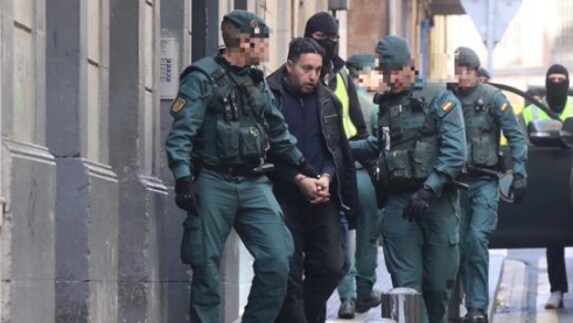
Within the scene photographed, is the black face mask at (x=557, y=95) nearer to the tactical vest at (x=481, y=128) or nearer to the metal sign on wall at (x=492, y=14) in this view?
the metal sign on wall at (x=492, y=14)

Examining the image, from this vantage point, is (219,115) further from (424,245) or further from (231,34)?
(424,245)

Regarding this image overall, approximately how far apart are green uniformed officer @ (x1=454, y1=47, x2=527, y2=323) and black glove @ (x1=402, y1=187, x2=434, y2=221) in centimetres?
207

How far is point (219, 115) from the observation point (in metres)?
9.57

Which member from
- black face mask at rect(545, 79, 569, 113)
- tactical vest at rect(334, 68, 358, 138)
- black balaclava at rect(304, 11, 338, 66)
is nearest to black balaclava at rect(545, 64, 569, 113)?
black face mask at rect(545, 79, 569, 113)

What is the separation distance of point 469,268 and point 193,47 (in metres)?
2.55

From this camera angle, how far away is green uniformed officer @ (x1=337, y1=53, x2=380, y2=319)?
504 inches

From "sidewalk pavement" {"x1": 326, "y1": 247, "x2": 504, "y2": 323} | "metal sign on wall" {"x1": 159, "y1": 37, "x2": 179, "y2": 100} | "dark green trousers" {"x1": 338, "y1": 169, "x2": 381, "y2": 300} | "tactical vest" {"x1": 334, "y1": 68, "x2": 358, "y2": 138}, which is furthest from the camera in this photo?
"dark green trousers" {"x1": 338, "y1": 169, "x2": 381, "y2": 300}

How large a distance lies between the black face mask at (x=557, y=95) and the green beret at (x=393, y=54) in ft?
17.3

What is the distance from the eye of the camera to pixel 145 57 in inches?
424

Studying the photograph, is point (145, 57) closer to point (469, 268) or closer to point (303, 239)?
point (303, 239)

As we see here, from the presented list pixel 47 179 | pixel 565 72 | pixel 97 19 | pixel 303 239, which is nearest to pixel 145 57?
pixel 97 19

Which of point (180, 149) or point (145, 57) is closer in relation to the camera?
point (180, 149)

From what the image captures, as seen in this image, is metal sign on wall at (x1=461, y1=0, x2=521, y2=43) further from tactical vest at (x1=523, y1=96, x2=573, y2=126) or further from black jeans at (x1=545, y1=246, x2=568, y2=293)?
black jeans at (x1=545, y1=246, x2=568, y2=293)

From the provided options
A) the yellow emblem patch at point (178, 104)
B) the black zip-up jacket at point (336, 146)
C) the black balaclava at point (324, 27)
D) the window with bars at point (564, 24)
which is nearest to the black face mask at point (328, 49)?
the black balaclava at point (324, 27)
